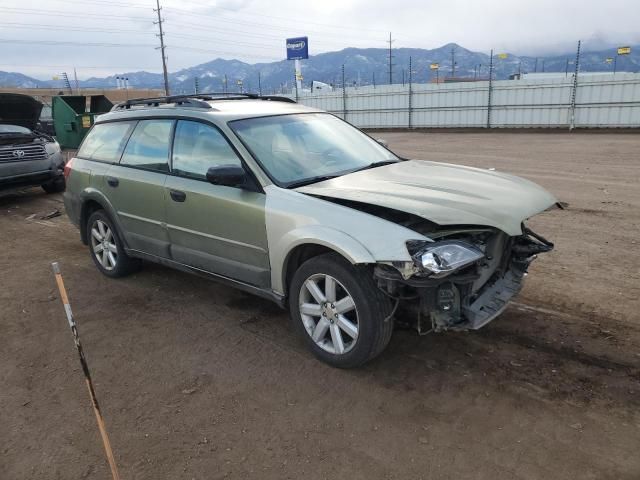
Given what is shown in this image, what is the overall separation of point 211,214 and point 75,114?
527 inches

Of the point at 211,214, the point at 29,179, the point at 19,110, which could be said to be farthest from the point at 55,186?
the point at 211,214

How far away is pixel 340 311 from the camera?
132 inches

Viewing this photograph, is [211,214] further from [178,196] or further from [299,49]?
[299,49]

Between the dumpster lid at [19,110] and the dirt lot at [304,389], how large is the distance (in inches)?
253

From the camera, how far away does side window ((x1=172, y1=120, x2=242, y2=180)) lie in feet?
13.2

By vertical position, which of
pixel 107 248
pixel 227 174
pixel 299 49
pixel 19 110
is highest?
pixel 299 49

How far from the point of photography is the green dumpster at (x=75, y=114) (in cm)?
1538

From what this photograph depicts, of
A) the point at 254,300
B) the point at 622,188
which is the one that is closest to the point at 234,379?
the point at 254,300

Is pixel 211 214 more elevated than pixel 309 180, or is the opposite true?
pixel 309 180

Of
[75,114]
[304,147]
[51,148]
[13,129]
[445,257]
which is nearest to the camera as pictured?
[445,257]

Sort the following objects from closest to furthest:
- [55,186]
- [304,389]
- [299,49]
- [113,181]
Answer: [304,389] < [113,181] < [55,186] < [299,49]

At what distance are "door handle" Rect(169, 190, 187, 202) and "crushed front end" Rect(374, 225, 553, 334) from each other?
6.36 feet

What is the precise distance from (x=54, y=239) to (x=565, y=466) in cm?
696

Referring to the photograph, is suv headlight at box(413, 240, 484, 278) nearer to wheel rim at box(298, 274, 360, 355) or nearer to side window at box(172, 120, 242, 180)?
wheel rim at box(298, 274, 360, 355)
